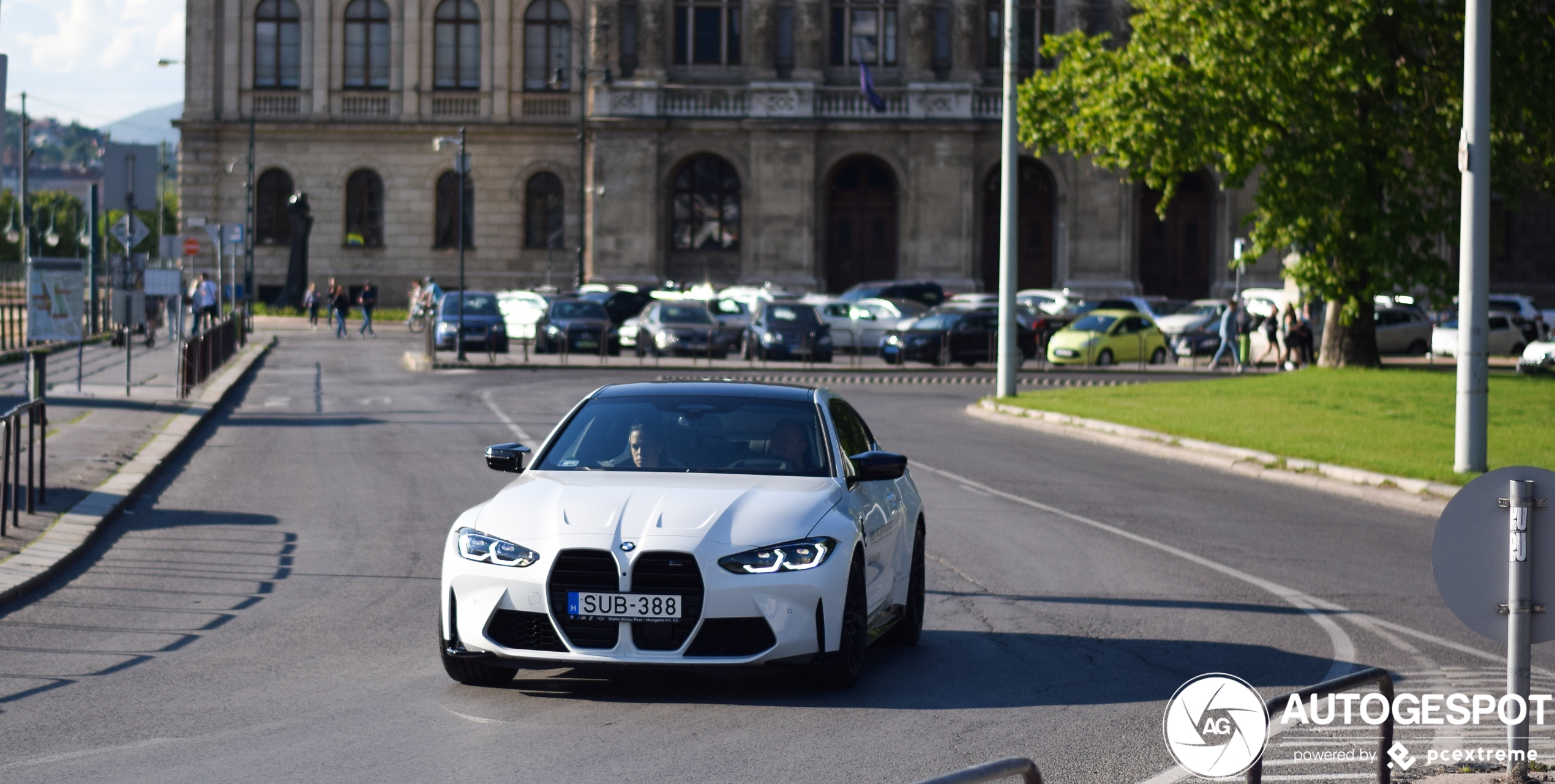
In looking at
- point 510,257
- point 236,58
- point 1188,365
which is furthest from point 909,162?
point 236,58

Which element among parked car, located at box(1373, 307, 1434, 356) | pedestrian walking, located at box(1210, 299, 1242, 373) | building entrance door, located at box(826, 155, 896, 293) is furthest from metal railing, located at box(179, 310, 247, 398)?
parked car, located at box(1373, 307, 1434, 356)

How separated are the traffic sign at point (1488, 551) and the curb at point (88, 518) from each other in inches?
326

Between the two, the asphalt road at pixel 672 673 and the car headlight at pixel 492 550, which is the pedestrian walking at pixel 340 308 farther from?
the car headlight at pixel 492 550

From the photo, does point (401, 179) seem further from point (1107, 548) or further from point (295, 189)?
point (1107, 548)

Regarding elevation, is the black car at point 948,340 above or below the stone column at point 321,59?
below

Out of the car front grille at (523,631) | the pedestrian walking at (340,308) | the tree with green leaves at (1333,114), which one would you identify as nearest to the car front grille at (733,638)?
the car front grille at (523,631)

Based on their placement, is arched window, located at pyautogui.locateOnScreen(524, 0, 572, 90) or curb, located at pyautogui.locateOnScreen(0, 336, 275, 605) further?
arched window, located at pyautogui.locateOnScreen(524, 0, 572, 90)

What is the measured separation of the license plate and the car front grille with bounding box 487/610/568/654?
228 millimetres

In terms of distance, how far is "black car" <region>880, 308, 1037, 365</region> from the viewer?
42812mm

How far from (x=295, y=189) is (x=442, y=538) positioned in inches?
2405

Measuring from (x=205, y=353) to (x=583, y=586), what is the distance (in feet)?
84.9

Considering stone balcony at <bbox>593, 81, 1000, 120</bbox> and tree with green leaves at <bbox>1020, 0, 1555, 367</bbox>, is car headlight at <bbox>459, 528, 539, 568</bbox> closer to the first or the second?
tree with green leaves at <bbox>1020, 0, 1555, 367</bbox>

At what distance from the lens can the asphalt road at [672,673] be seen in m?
6.87

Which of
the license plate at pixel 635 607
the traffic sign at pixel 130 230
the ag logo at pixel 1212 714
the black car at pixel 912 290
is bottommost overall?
the license plate at pixel 635 607
